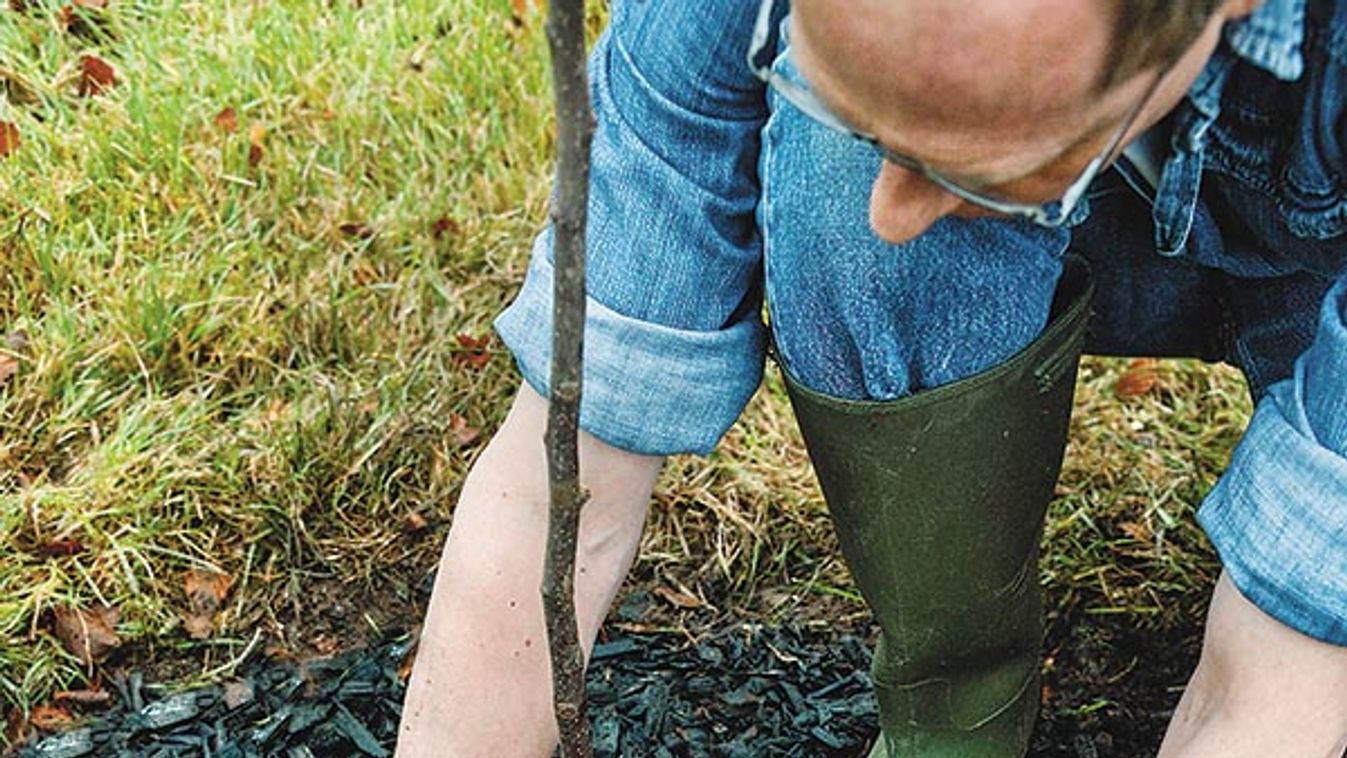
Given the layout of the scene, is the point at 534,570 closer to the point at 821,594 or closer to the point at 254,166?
the point at 821,594

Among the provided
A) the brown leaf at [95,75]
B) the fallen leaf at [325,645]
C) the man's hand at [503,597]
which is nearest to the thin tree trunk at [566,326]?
the man's hand at [503,597]

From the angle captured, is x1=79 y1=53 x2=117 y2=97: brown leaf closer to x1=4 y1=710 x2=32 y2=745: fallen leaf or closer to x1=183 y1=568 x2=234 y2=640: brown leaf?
x1=183 y1=568 x2=234 y2=640: brown leaf

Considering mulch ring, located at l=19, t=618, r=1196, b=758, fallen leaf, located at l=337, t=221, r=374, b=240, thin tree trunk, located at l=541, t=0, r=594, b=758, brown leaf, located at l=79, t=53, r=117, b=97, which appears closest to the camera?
thin tree trunk, located at l=541, t=0, r=594, b=758

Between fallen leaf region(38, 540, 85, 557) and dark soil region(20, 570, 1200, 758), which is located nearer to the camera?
dark soil region(20, 570, 1200, 758)

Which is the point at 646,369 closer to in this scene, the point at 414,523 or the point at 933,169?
the point at 933,169

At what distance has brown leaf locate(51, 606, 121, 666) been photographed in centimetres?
200

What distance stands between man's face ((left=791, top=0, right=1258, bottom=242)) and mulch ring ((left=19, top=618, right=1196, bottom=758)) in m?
0.97

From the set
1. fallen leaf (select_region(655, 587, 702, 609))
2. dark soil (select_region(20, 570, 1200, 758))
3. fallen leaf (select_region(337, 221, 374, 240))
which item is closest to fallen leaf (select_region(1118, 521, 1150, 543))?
dark soil (select_region(20, 570, 1200, 758))

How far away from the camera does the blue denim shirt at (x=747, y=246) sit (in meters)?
1.29

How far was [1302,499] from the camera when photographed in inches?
52.4

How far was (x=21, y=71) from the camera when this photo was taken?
2.66m

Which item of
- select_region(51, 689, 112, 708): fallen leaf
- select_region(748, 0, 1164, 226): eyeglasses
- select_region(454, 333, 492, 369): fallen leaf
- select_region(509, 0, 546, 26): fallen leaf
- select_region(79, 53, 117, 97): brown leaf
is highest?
select_region(748, 0, 1164, 226): eyeglasses

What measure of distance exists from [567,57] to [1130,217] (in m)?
0.76

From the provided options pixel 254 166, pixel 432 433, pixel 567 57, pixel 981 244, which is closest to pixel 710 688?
pixel 432 433
